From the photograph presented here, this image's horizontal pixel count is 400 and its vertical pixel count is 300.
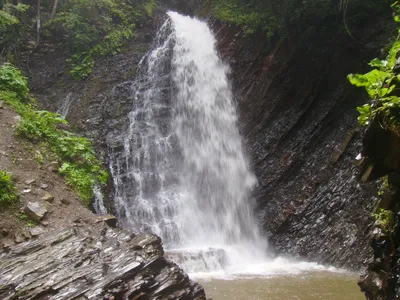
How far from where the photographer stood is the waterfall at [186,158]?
10.9 m

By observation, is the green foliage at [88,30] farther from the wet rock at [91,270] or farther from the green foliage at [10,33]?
the wet rock at [91,270]

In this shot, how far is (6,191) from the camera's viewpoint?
22.3 ft

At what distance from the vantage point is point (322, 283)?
7.13 metres

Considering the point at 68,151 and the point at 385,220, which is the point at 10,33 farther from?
the point at 385,220

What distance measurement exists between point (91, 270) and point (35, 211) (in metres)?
2.41

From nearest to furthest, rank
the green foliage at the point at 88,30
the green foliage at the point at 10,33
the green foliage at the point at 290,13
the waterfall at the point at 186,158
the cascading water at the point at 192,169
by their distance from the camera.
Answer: the cascading water at the point at 192,169
the waterfall at the point at 186,158
the green foliage at the point at 290,13
the green foliage at the point at 10,33
the green foliage at the point at 88,30

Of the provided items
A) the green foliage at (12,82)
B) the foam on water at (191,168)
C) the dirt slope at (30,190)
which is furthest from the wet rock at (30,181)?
the green foliage at (12,82)

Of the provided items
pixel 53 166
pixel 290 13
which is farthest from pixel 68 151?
pixel 290 13

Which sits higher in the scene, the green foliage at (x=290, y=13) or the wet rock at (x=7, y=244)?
the green foliage at (x=290, y=13)

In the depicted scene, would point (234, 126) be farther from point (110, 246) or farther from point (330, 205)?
point (110, 246)

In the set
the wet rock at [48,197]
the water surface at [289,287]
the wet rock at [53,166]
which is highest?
the wet rock at [53,166]

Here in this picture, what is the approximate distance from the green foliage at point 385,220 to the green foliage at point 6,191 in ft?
20.9

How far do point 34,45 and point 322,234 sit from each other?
15.1m

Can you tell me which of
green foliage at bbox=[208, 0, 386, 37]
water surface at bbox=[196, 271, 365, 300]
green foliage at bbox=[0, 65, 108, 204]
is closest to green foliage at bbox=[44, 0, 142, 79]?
green foliage at bbox=[208, 0, 386, 37]
